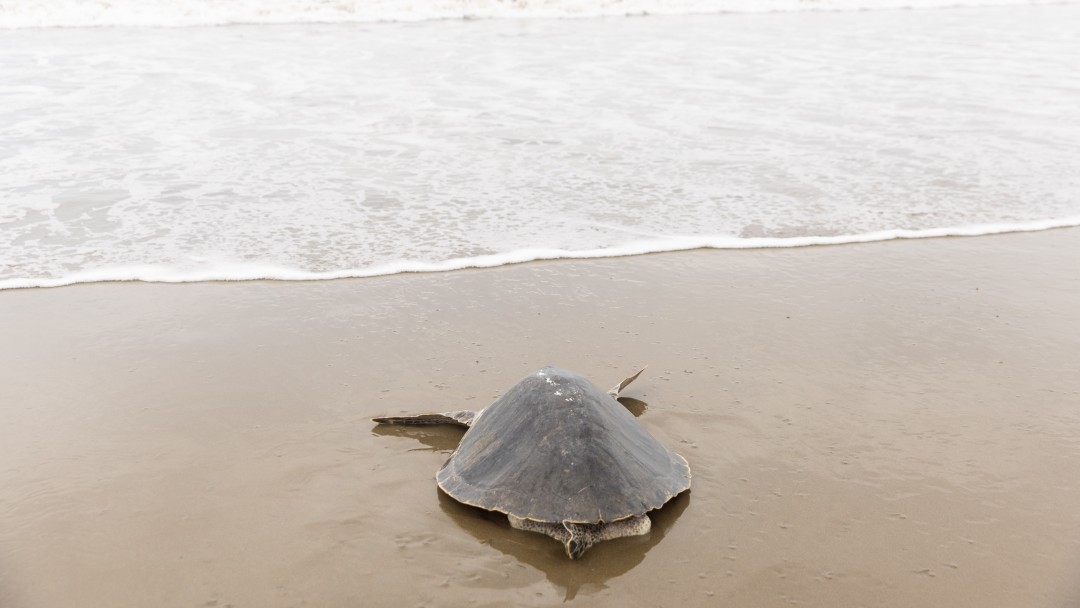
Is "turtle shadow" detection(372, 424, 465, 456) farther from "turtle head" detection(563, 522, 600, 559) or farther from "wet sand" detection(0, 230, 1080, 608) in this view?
"turtle head" detection(563, 522, 600, 559)

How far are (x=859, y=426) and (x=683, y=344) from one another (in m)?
1.12

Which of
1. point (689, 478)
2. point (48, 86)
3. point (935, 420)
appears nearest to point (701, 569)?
point (689, 478)

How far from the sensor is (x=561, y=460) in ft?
10.2

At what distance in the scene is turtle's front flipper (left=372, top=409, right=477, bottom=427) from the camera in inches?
152

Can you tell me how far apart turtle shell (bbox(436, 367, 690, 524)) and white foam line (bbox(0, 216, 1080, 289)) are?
7.73 feet

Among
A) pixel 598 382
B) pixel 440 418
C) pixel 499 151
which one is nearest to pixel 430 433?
pixel 440 418

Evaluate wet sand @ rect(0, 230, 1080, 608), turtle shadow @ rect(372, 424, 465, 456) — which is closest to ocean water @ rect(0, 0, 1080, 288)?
wet sand @ rect(0, 230, 1080, 608)

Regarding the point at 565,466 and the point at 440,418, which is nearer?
the point at 565,466

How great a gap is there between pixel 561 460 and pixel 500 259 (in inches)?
115

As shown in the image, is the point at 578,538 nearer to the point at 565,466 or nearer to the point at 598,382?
the point at 565,466

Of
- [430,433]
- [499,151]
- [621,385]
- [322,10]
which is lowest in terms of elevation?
[430,433]

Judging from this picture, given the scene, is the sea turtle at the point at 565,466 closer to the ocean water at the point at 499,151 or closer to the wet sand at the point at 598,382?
the wet sand at the point at 598,382

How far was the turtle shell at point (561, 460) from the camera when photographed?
10.0ft

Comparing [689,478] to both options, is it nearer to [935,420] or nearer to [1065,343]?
[935,420]
